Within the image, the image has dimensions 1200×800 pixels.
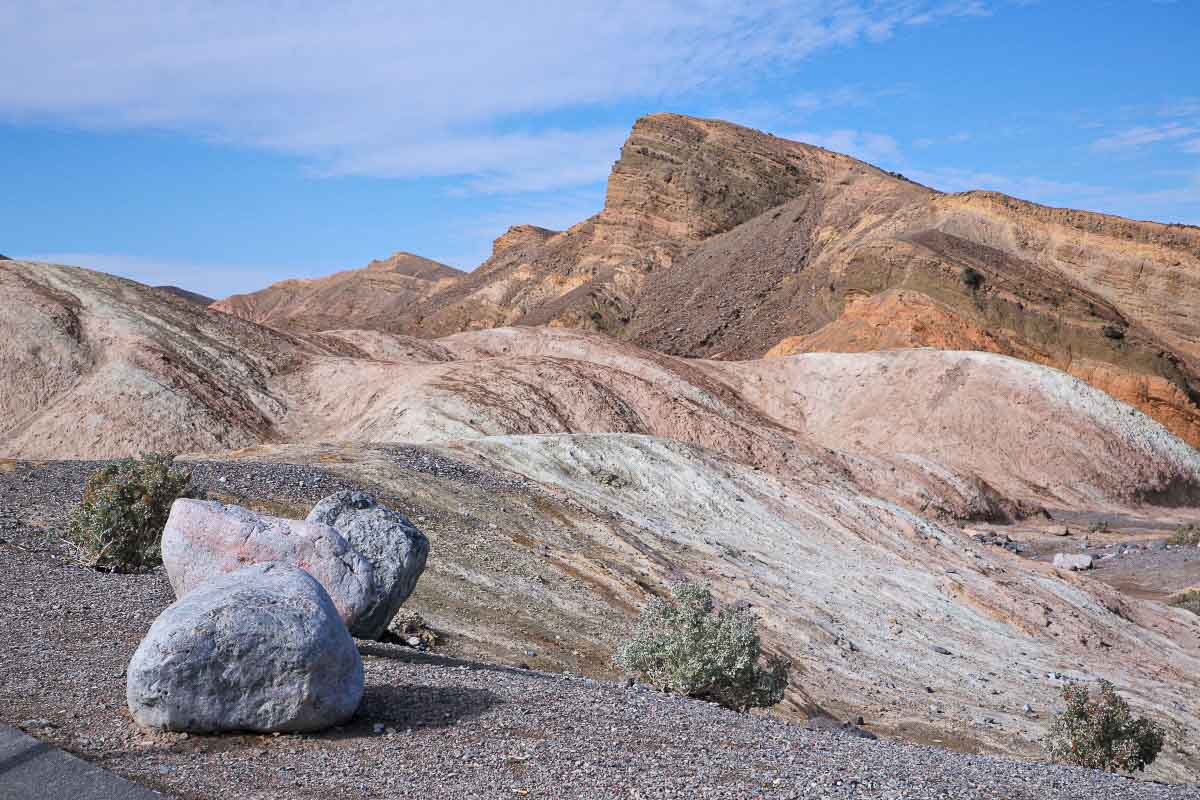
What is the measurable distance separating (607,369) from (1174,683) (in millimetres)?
23949

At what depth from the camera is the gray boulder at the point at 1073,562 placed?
3224cm

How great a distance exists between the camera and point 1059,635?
73.7ft

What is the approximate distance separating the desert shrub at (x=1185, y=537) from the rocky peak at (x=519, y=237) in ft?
278

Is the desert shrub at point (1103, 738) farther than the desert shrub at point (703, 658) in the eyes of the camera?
Yes

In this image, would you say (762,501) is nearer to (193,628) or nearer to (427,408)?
(427,408)

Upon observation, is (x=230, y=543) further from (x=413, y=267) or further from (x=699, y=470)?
(x=413, y=267)

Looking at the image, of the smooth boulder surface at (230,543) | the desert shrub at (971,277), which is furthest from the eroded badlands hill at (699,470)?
the desert shrub at (971,277)

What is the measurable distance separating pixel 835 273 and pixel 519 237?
191ft

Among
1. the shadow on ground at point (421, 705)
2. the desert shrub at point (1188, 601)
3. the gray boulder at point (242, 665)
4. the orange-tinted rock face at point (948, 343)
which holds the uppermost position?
the orange-tinted rock face at point (948, 343)

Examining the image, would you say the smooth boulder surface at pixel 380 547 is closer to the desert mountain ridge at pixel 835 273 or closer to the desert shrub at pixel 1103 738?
the desert shrub at pixel 1103 738

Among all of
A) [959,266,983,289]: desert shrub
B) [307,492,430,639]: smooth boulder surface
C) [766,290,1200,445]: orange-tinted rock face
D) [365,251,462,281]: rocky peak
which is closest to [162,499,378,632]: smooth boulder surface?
[307,492,430,639]: smooth boulder surface

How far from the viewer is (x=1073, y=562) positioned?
3244 cm

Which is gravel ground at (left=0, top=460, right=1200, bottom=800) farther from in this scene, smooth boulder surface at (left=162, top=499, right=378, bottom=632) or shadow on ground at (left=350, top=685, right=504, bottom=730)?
smooth boulder surface at (left=162, top=499, right=378, bottom=632)

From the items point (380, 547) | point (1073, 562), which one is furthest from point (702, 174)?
point (380, 547)
